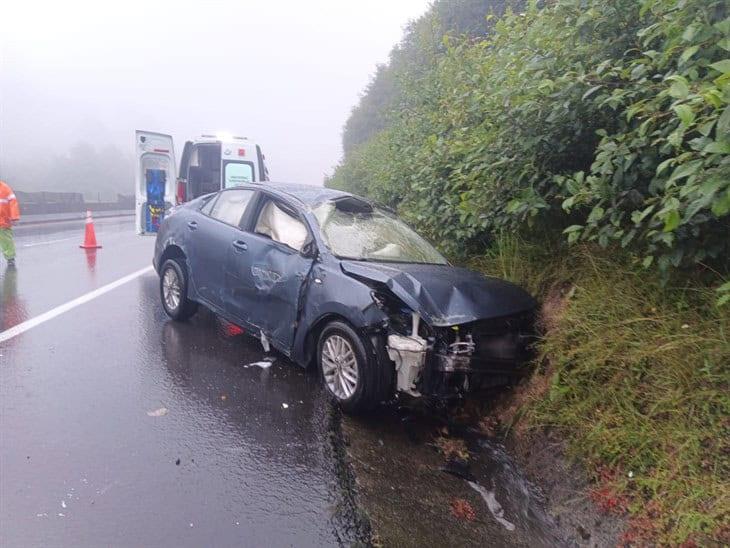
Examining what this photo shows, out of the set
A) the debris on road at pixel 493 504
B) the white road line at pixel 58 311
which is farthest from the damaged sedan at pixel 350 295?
the white road line at pixel 58 311

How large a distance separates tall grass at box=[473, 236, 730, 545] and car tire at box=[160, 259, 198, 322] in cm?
398

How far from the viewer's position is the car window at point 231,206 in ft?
19.2

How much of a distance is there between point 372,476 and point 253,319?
221cm

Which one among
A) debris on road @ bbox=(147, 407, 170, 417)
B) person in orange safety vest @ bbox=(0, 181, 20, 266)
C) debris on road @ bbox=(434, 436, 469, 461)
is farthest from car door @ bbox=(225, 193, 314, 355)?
person in orange safety vest @ bbox=(0, 181, 20, 266)

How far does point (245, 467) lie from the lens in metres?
3.50

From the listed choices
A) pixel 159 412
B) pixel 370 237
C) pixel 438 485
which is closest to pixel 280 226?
pixel 370 237

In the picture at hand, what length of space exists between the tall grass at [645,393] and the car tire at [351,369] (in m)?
1.15

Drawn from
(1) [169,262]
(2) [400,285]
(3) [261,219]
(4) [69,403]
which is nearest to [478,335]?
(2) [400,285]

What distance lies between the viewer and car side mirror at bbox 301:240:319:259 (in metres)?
4.77

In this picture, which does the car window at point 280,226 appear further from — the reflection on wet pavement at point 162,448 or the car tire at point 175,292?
the car tire at point 175,292

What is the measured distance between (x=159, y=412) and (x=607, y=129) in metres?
4.03

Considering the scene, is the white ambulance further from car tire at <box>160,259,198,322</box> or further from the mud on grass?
the mud on grass

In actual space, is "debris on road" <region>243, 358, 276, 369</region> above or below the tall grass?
below

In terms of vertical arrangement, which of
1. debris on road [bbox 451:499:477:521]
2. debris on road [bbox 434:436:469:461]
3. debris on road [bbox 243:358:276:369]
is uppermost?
debris on road [bbox 243:358:276:369]
